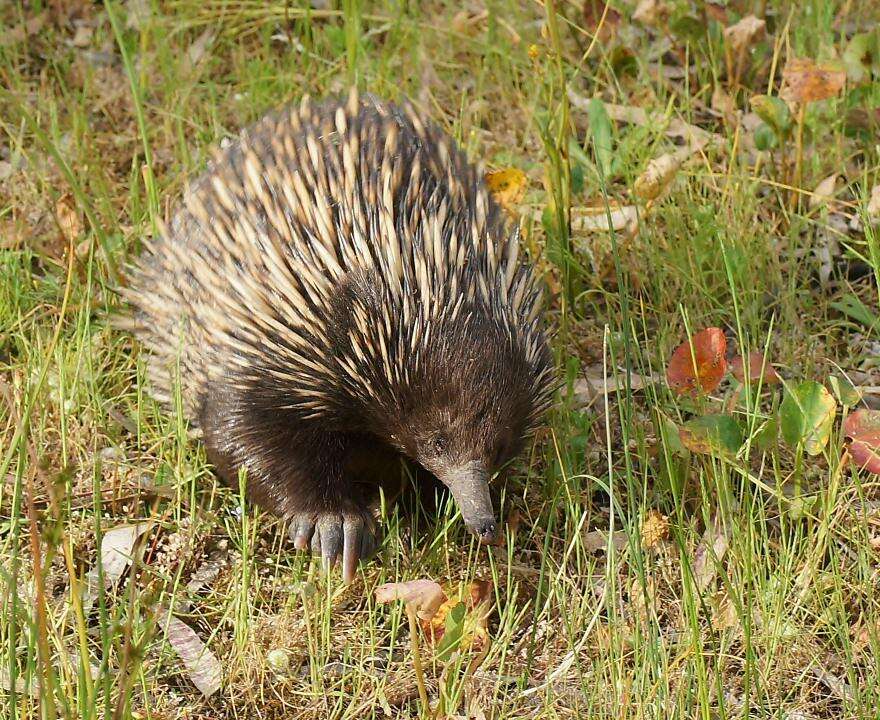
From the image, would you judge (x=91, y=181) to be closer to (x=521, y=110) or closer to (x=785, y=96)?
(x=521, y=110)

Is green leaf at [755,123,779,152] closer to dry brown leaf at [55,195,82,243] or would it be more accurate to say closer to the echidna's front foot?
the echidna's front foot

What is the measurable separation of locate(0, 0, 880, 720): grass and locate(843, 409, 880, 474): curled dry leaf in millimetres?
55

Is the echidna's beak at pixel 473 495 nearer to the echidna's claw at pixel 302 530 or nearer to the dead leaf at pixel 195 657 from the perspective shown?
the echidna's claw at pixel 302 530

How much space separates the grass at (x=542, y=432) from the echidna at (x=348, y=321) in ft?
0.52

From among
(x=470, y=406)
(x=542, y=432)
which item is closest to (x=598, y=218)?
(x=542, y=432)

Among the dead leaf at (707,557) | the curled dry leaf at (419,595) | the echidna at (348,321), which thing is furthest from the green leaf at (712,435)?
the curled dry leaf at (419,595)

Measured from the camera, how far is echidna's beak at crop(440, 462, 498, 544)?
236cm

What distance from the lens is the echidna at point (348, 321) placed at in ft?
7.87

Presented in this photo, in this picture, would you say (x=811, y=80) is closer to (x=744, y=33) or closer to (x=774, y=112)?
(x=774, y=112)

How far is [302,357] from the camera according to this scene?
257 cm

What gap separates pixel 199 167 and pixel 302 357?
4.48 feet

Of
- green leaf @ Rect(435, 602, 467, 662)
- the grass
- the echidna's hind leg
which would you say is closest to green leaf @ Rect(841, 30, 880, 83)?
the grass

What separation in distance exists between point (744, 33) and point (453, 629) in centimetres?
231

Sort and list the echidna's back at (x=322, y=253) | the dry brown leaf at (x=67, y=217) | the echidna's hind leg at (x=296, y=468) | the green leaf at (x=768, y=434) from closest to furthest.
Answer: the echidna's back at (x=322, y=253) → the green leaf at (x=768, y=434) → the echidna's hind leg at (x=296, y=468) → the dry brown leaf at (x=67, y=217)
